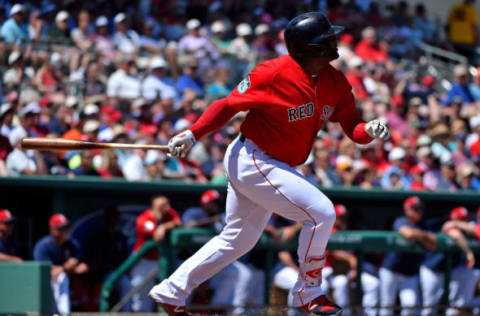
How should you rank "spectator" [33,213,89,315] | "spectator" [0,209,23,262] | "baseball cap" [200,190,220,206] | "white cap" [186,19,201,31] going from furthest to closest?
1. "white cap" [186,19,201,31]
2. "baseball cap" [200,190,220,206]
3. "spectator" [33,213,89,315]
4. "spectator" [0,209,23,262]

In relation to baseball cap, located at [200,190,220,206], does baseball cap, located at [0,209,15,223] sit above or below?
below

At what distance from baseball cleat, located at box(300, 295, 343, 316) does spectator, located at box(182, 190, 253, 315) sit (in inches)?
101

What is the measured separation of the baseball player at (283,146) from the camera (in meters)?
4.78

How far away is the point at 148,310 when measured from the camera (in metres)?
7.47

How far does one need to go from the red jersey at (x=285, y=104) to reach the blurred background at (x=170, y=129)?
2635 mm

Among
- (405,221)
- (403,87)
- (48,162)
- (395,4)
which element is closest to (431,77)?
(403,87)

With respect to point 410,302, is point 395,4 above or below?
above

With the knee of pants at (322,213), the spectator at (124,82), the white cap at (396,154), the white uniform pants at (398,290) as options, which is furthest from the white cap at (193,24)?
the knee of pants at (322,213)

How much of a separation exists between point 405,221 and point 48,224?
3.31m

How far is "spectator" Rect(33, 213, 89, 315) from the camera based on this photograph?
23.9ft

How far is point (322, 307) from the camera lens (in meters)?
4.88

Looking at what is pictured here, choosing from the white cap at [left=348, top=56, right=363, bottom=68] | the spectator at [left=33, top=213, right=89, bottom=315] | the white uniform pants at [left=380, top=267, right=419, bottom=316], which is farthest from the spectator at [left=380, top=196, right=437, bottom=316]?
the white cap at [left=348, top=56, right=363, bottom=68]

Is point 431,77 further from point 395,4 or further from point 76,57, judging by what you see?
point 76,57

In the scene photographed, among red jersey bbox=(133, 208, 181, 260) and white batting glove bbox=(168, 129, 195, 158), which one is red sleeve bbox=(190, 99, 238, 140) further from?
red jersey bbox=(133, 208, 181, 260)
